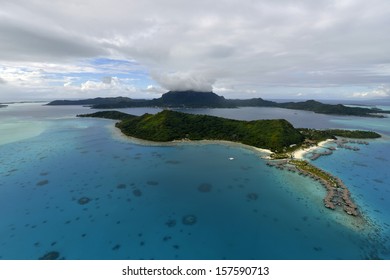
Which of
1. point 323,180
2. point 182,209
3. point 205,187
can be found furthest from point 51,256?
point 323,180

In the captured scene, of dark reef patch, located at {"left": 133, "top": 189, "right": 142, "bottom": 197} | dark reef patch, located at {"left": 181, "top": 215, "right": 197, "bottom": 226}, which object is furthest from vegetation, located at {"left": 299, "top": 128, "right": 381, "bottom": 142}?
dark reef patch, located at {"left": 133, "top": 189, "right": 142, "bottom": 197}

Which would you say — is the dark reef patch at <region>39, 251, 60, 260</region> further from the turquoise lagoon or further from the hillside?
the hillside

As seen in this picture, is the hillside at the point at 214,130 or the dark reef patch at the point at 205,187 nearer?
the dark reef patch at the point at 205,187

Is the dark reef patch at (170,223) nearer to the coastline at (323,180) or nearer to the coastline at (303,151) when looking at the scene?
the coastline at (323,180)

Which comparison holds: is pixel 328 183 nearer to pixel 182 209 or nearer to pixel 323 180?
pixel 323 180

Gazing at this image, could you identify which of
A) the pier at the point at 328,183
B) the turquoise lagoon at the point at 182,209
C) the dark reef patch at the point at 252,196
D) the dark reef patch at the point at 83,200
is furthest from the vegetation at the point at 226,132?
the dark reef patch at the point at 83,200

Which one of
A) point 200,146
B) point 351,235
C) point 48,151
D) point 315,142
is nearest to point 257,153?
point 200,146

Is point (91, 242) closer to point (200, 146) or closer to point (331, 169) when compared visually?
point (200, 146)
